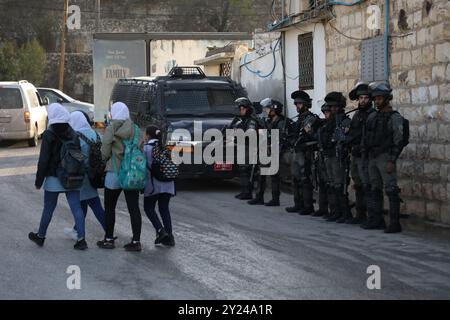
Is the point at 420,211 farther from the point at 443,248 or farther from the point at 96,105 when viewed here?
the point at 96,105

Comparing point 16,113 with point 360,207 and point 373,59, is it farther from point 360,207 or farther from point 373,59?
point 360,207

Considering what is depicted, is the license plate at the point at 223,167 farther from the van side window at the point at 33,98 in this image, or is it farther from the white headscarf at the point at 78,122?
the van side window at the point at 33,98

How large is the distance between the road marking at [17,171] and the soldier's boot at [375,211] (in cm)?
944

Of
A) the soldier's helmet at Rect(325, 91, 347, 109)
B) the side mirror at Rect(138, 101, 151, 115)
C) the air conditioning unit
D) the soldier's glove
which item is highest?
the air conditioning unit

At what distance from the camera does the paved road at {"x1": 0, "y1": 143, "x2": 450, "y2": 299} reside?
800cm

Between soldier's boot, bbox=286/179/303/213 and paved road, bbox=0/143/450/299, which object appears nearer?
paved road, bbox=0/143/450/299

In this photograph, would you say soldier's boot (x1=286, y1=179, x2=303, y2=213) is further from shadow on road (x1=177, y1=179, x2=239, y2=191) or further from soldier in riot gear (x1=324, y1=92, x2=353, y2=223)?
shadow on road (x1=177, y1=179, x2=239, y2=191)

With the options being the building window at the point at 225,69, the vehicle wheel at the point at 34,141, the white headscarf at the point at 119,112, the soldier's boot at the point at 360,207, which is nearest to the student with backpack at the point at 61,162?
the white headscarf at the point at 119,112

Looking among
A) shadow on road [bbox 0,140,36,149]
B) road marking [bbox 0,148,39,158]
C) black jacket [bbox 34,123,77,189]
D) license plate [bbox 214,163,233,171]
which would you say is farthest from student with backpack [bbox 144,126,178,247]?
shadow on road [bbox 0,140,36,149]

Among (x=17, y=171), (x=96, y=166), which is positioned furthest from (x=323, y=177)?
(x=17, y=171)

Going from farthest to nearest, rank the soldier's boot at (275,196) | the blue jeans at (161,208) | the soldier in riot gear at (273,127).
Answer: the soldier's boot at (275,196) → the soldier in riot gear at (273,127) → the blue jeans at (161,208)

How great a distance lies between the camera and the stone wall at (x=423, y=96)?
1171 cm

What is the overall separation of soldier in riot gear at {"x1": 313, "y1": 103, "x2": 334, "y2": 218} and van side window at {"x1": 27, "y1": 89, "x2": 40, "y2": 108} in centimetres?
1501

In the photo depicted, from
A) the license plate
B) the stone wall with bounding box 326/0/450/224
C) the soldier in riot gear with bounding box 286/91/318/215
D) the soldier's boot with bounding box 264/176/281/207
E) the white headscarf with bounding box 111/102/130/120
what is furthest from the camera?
the license plate
